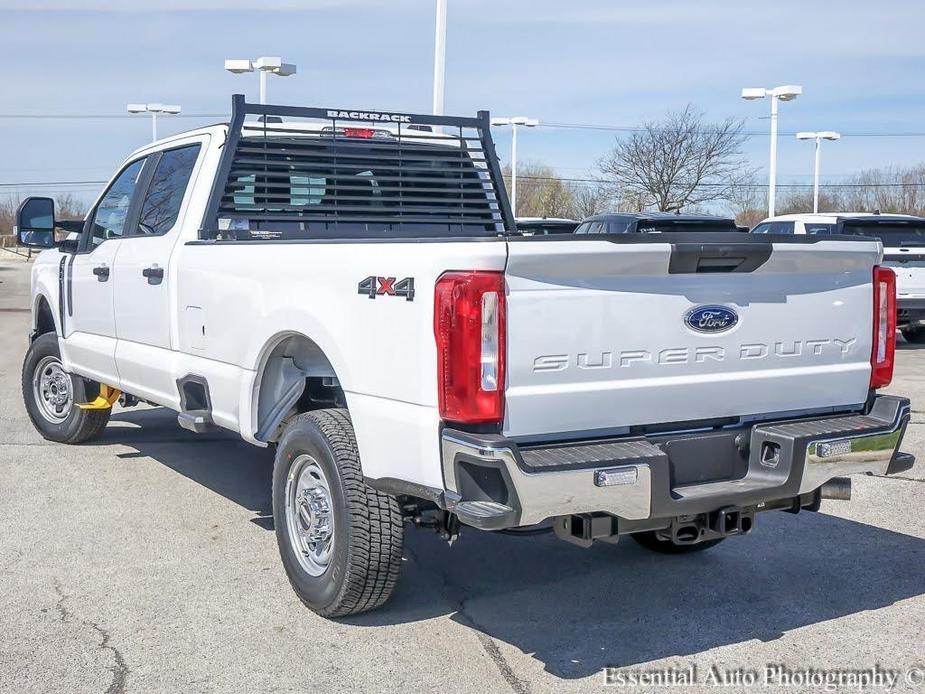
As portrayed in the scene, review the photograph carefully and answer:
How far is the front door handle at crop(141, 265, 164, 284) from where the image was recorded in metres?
6.07

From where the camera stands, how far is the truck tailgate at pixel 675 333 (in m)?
3.88

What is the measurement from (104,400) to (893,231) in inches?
462

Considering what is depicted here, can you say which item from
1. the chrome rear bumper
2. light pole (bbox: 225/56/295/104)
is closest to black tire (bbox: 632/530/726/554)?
the chrome rear bumper

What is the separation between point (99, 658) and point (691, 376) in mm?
2612

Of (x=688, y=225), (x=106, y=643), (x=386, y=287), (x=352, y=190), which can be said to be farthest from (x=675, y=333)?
(x=688, y=225)

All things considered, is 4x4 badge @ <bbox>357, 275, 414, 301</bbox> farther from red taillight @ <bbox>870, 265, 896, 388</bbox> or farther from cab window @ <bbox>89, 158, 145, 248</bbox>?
cab window @ <bbox>89, 158, 145, 248</bbox>

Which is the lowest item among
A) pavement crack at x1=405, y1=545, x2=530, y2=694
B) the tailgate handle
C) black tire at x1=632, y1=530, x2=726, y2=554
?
pavement crack at x1=405, y1=545, x2=530, y2=694

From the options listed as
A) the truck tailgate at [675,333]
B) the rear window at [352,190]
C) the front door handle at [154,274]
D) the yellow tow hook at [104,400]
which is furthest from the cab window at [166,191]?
the truck tailgate at [675,333]

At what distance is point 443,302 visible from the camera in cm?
385

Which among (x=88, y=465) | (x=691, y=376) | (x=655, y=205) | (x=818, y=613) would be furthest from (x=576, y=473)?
(x=655, y=205)

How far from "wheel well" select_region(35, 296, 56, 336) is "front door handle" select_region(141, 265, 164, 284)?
239 centimetres

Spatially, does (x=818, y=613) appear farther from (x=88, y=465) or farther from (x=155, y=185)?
(x=88, y=465)

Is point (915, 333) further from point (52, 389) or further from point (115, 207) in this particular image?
point (115, 207)

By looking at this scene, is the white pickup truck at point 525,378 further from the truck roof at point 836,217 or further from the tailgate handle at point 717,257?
the truck roof at point 836,217
